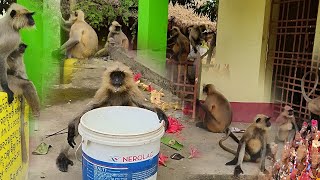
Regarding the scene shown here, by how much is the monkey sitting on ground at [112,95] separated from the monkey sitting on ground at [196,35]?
2.18ft

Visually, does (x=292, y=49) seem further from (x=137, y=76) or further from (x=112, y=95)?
(x=112, y=95)

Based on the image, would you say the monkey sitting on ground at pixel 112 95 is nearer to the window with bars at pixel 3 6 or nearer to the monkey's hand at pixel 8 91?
the monkey's hand at pixel 8 91

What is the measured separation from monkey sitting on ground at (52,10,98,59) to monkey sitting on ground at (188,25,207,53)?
821mm

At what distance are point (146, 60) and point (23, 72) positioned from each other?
89cm

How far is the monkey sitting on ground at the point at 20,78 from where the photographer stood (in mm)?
2617

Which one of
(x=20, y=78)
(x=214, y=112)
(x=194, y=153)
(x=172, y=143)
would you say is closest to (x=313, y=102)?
(x=214, y=112)

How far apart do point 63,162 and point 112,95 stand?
1.98ft

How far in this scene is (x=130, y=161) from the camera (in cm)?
247

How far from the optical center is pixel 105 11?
9.41 ft

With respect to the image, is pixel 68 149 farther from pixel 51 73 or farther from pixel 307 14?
pixel 307 14

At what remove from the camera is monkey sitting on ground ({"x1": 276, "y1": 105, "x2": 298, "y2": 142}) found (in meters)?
3.60

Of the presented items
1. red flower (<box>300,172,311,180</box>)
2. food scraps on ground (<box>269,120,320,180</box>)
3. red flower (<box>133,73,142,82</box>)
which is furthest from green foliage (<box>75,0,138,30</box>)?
red flower (<box>300,172,311,180</box>)

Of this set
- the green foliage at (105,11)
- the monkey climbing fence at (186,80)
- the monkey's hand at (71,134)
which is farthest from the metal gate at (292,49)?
the monkey's hand at (71,134)

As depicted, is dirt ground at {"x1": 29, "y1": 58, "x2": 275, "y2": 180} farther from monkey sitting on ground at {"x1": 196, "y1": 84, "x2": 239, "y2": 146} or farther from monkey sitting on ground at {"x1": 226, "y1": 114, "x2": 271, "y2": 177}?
monkey sitting on ground at {"x1": 196, "y1": 84, "x2": 239, "y2": 146}
